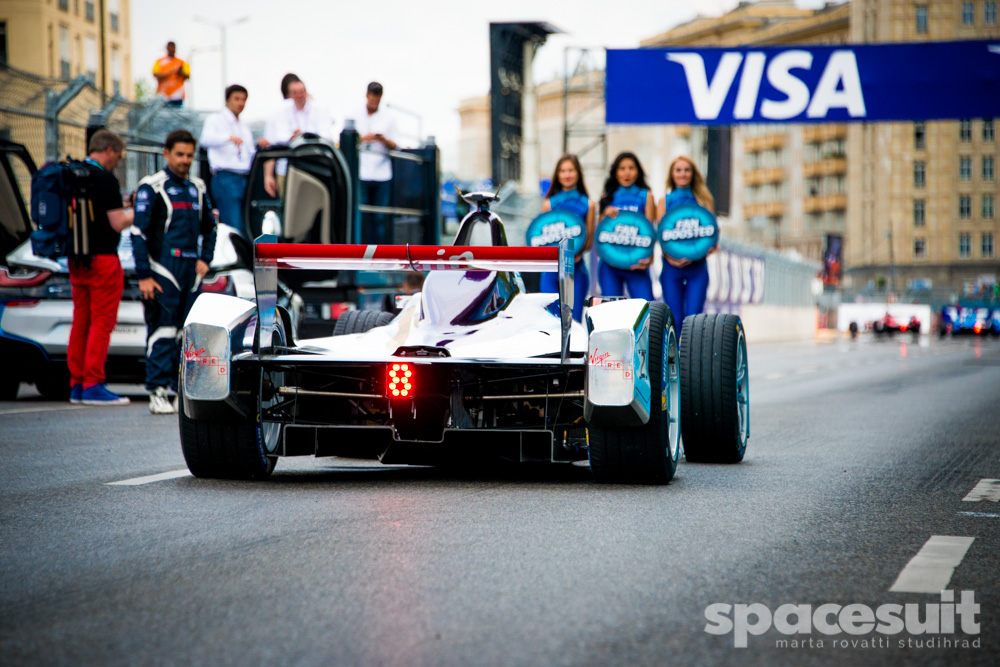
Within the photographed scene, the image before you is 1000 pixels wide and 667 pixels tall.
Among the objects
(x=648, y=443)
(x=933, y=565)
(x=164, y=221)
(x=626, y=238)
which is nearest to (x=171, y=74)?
(x=164, y=221)

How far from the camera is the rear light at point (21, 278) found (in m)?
11.1

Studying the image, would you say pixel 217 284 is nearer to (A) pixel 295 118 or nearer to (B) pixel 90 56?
(A) pixel 295 118

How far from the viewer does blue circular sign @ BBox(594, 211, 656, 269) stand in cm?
1057

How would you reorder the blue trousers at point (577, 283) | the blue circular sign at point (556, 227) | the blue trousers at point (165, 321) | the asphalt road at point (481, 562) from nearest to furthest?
the asphalt road at point (481, 562), the blue trousers at point (165, 321), the blue trousers at point (577, 283), the blue circular sign at point (556, 227)

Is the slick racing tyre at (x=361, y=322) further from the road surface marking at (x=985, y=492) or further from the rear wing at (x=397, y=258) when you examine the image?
the road surface marking at (x=985, y=492)

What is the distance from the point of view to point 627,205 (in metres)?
10.8

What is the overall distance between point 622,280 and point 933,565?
6.89 meters

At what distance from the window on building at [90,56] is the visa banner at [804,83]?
112 feet

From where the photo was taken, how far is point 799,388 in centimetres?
1533

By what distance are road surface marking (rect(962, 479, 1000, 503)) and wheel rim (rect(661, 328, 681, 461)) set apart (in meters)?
1.29

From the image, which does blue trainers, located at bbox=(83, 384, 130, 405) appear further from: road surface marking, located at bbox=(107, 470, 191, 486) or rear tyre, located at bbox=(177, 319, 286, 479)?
rear tyre, located at bbox=(177, 319, 286, 479)

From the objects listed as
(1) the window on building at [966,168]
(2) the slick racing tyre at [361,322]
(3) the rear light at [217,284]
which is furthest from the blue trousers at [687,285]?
(1) the window on building at [966,168]

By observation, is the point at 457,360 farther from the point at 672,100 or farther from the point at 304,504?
the point at 672,100

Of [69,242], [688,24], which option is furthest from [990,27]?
[69,242]
